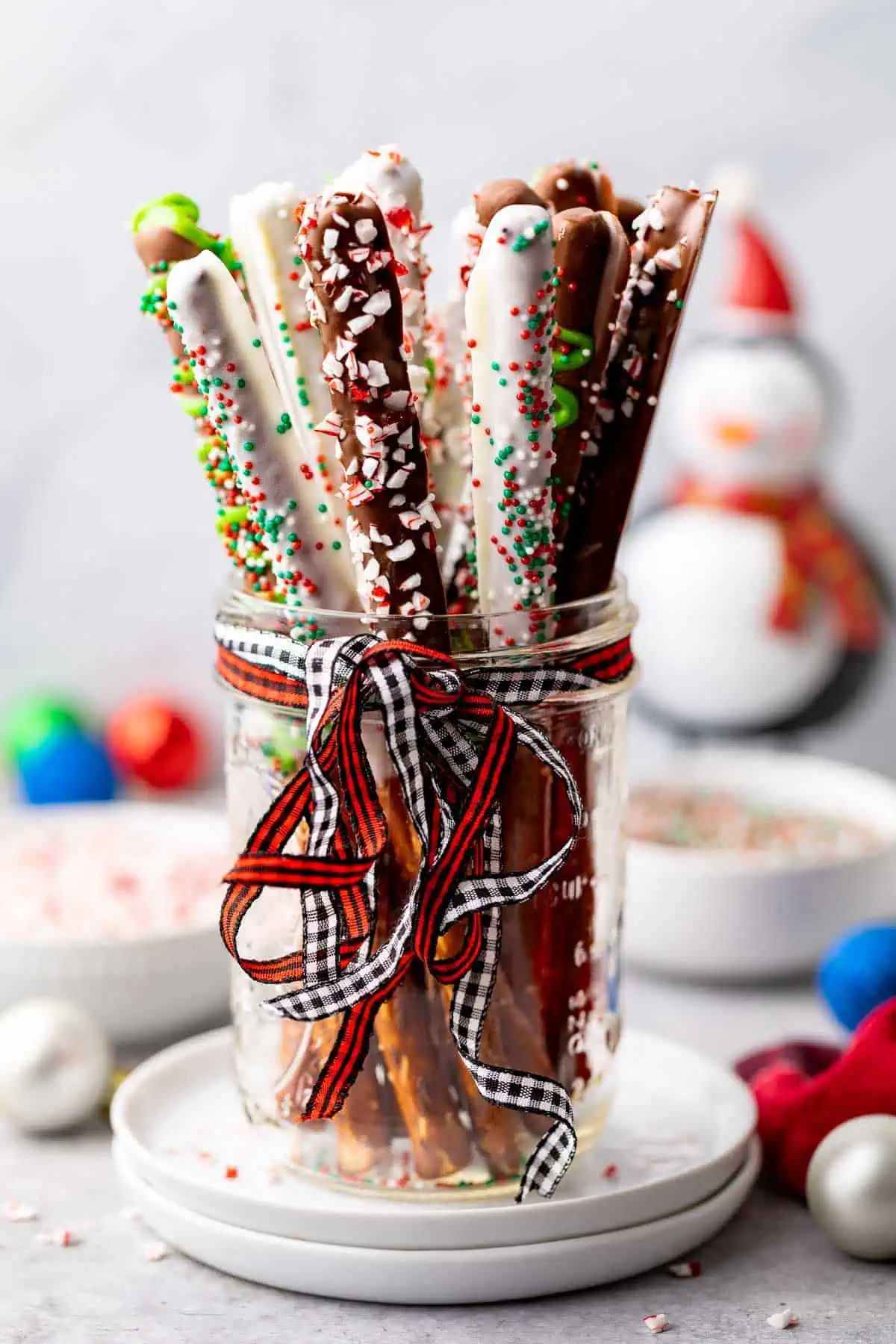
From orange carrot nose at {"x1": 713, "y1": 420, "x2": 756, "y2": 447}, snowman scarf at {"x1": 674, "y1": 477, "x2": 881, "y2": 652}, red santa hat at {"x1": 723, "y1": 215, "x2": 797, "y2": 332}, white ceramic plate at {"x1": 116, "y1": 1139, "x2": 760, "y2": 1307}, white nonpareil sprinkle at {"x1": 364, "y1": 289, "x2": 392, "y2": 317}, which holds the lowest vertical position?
white ceramic plate at {"x1": 116, "y1": 1139, "x2": 760, "y2": 1307}

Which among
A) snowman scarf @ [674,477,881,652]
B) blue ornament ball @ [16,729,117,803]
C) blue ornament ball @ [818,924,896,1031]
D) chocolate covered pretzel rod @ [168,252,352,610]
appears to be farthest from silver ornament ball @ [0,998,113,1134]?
snowman scarf @ [674,477,881,652]

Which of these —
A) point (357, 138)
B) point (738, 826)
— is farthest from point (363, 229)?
point (357, 138)

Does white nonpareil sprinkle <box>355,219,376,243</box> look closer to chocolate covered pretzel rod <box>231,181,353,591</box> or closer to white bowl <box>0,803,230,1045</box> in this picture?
chocolate covered pretzel rod <box>231,181,353,591</box>

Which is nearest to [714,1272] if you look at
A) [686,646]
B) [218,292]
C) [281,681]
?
[281,681]

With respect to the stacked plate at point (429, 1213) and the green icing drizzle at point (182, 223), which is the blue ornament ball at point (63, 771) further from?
the green icing drizzle at point (182, 223)

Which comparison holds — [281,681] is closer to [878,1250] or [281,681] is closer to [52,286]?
[878,1250]

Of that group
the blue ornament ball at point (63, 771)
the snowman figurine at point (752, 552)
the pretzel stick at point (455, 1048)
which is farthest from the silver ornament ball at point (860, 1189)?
the blue ornament ball at point (63, 771)

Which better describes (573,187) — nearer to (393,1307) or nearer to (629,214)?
(629,214)
